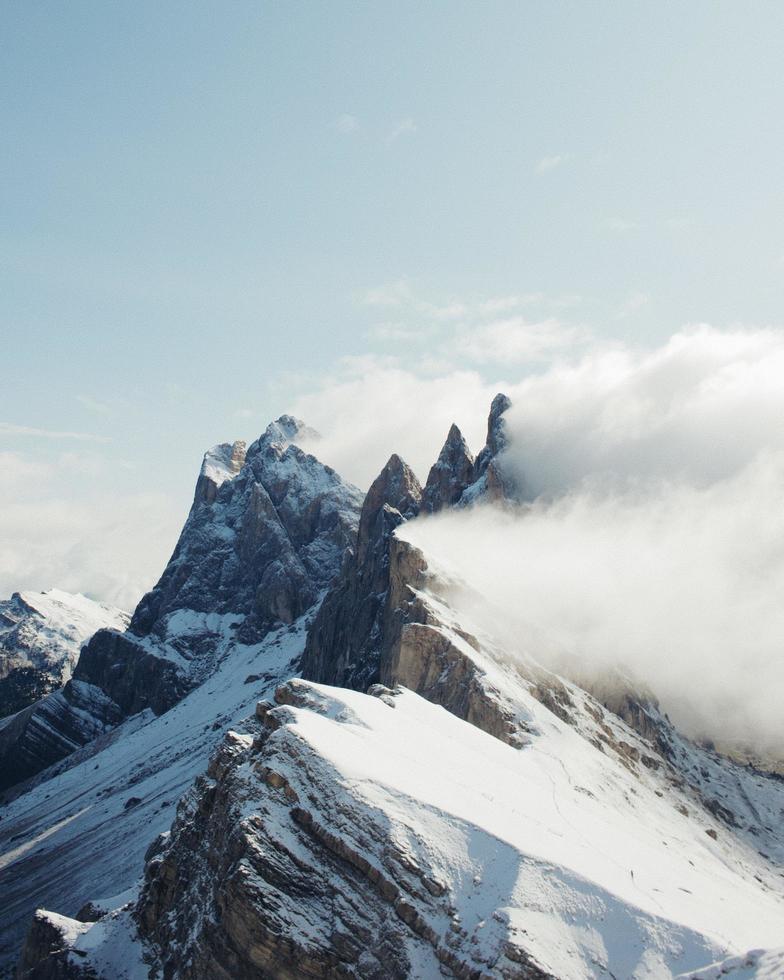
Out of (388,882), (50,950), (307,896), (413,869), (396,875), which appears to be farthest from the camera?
(50,950)

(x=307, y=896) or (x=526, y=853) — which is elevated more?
(x=526, y=853)

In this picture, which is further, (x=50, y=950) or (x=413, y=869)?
(x=50, y=950)

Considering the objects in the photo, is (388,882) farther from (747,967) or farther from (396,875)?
(747,967)

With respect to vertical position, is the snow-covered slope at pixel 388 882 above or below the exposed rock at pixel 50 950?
above

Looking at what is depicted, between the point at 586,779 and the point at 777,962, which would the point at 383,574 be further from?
the point at 777,962

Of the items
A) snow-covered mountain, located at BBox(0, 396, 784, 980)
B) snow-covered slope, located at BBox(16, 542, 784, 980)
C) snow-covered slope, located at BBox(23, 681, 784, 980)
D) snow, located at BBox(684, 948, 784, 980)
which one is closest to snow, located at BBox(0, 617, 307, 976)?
snow-covered mountain, located at BBox(0, 396, 784, 980)

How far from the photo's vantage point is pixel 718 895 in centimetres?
7006

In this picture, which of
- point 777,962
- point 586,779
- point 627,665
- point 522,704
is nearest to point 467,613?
point 522,704

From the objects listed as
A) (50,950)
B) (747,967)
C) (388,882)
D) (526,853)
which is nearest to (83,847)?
(50,950)

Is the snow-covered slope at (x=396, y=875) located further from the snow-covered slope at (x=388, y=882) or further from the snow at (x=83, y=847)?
the snow at (x=83, y=847)

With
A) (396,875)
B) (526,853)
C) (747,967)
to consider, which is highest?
(526,853)

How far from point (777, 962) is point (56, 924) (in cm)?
5948

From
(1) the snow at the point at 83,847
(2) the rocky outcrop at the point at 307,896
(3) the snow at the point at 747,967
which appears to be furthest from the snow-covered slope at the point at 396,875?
(1) the snow at the point at 83,847

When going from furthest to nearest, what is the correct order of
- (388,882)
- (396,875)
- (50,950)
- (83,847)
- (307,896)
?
(83,847) → (50,950) → (396,875) → (307,896) → (388,882)
